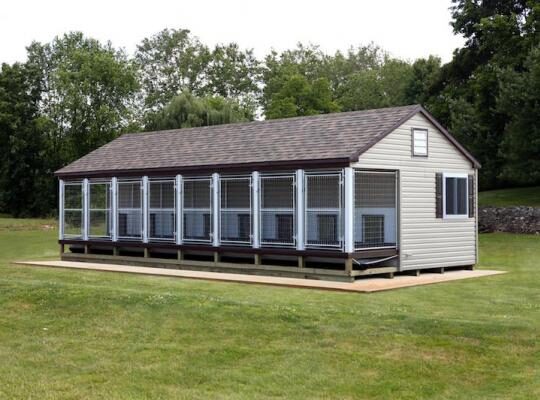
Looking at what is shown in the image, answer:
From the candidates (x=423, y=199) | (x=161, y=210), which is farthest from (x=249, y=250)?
→ (x=423, y=199)

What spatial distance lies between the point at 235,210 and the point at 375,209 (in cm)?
324

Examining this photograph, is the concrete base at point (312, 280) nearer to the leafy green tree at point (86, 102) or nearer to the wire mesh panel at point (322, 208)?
the wire mesh panel at point (322, 208)

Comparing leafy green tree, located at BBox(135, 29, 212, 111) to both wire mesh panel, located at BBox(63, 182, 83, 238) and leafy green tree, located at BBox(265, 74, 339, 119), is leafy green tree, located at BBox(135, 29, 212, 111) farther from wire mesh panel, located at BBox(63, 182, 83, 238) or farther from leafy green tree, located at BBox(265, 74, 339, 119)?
wire mesh panel, located at BBox(63, 182, 83, 238)

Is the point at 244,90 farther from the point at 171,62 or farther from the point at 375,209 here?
the point at 375,209

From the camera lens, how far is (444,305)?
12.5 m

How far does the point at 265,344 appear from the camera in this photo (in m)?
9.54

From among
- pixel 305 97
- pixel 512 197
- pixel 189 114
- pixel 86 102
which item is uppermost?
pixel 305 97

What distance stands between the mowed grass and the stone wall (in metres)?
16.5

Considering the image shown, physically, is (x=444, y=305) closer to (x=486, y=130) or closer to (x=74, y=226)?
(x=74, y=226)

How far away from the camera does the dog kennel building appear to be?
16.8 meters

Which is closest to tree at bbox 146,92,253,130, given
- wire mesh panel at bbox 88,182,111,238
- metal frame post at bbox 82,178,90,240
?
wire mesh panel at bbox 88,182,111,238

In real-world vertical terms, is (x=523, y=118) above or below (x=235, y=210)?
above

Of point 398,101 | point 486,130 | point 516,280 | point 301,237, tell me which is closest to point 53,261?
point 301,237

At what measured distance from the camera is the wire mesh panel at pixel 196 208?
787 inches
